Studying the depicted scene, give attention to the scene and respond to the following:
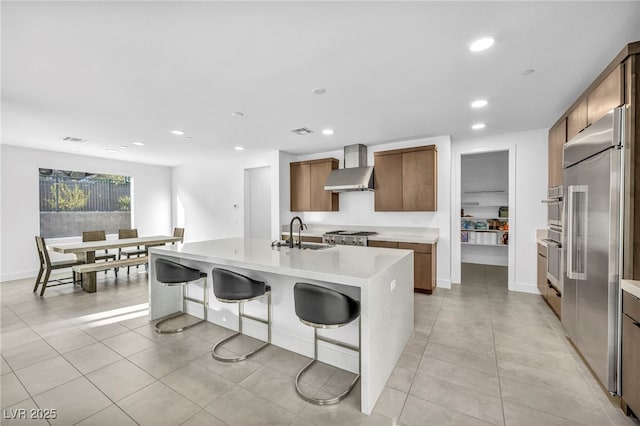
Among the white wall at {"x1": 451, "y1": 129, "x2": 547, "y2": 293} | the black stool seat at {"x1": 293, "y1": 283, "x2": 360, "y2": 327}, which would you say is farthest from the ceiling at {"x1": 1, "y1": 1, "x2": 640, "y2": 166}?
the black stool seat at {"x1": 293, "y1": 283, "x2": 360, "y2": 327}

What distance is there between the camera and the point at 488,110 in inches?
134

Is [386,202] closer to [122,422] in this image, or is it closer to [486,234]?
[486,234]

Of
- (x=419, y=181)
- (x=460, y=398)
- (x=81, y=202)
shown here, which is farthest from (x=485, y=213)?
(x=81, y=202)

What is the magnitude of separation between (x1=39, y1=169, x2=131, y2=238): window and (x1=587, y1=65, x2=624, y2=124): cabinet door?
8635mm

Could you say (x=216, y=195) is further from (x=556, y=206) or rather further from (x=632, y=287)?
(x=632, y=287)

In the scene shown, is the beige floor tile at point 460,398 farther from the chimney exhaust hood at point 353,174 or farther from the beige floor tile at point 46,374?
the chimney exhaust hood at point 353,174

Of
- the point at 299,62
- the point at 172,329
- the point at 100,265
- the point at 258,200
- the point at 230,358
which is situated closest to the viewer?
the point at 299,62

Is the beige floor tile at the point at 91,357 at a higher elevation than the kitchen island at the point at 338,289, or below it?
below


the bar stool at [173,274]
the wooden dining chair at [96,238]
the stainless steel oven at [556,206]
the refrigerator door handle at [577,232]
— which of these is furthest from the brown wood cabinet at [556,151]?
the wooden dining chair at [96,238]

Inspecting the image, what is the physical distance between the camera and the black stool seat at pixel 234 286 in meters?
2.33

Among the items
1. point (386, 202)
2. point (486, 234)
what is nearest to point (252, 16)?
point (386, 202)

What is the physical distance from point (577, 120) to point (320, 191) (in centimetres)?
384

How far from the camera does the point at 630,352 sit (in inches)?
67.9

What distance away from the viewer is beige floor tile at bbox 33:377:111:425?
1761 millimetres
